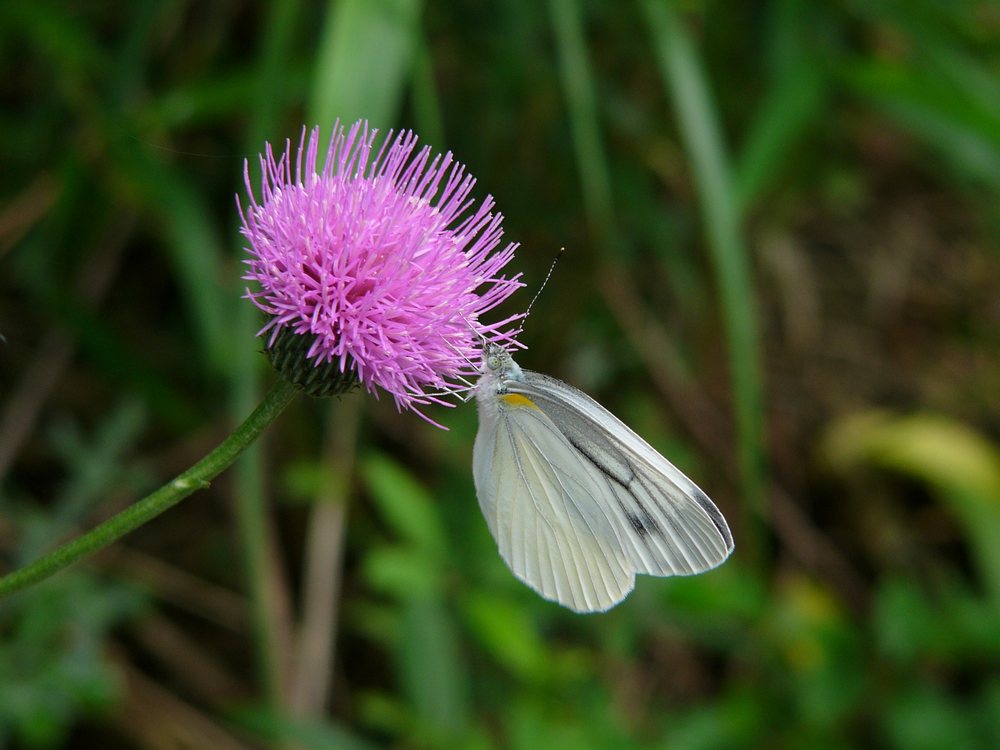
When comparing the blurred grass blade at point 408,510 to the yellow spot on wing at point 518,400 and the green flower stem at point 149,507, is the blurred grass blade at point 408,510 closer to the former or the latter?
the yellow spot on wing at point 518,400

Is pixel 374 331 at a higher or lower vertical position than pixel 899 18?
lower

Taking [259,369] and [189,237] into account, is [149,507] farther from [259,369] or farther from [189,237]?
[189,237]

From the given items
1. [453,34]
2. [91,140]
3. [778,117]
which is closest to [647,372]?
[778,117]

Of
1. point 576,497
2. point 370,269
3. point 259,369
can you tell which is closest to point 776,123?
point 576,497

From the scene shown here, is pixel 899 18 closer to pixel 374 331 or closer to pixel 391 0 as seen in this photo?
pixel 391 0

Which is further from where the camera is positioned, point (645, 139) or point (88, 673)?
point (645, 139)

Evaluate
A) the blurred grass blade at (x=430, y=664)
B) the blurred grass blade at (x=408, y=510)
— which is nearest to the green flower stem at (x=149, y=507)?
the blurred grass blade at (x=408, y=510)

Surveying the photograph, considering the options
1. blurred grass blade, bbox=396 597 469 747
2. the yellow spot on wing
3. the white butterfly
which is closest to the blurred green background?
blurred grass blade, bbox=396 597 469 747

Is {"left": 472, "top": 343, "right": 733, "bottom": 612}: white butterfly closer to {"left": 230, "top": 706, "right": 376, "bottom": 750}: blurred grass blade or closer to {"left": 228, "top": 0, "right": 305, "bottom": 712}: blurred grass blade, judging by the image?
{"left": 228, "top": 0, "right": 305, "bottom": 712}: blurred grass blade
